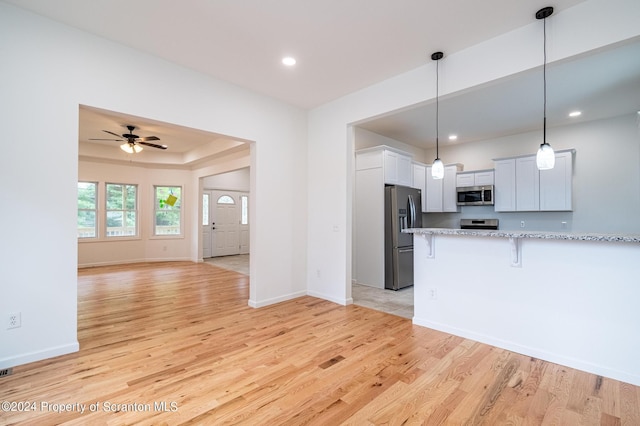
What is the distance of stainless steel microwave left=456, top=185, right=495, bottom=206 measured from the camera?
239 inches

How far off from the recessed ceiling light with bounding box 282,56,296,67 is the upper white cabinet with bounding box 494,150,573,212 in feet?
15.7

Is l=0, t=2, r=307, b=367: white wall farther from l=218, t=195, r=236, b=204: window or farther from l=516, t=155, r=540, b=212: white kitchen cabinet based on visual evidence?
l=218, t=195, r=236, b=204: window

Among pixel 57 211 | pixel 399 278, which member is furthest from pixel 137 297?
pixel 399 278

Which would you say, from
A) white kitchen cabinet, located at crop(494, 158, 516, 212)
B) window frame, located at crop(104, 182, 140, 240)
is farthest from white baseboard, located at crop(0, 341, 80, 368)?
white kitchen cabinet, located at crop(494, 158, 516, 212)

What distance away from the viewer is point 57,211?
8.73 feet

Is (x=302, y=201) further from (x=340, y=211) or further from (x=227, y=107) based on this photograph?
(x=227, y=107)

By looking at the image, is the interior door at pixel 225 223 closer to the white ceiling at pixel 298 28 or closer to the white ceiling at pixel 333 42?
the white ceiling at pixel 333 42

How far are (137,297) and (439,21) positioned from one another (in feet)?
17.9

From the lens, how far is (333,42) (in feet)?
9.87

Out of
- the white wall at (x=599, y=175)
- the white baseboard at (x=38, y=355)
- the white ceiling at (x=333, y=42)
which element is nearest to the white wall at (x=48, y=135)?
the white baseboard at (x=38, y=355)

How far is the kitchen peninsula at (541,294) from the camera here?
2336mm

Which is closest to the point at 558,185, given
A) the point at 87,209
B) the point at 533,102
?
the point at 533,102

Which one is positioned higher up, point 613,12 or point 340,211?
point 613,12

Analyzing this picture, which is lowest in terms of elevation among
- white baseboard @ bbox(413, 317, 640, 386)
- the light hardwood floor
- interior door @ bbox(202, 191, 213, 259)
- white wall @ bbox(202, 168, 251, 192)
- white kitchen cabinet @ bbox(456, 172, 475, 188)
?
the light hardwood floor
